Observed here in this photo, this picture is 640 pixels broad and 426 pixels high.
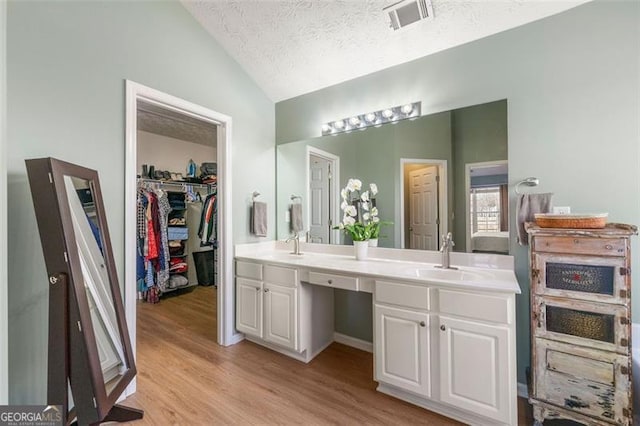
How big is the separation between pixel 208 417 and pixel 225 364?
62 centimetres

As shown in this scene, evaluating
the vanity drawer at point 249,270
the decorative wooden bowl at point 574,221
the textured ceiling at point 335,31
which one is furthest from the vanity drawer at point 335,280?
the textured ceiling at point 335,31

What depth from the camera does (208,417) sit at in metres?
1.74

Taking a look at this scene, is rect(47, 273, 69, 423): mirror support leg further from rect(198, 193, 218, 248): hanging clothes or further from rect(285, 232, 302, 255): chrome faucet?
rect(198, 193, 218, 248): hanging clothes

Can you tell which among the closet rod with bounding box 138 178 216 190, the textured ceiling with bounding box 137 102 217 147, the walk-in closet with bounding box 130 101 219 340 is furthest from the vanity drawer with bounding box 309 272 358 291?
the closet rod with bounding box 138 178 216 190

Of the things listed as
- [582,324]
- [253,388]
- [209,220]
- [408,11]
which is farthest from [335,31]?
[209,220]

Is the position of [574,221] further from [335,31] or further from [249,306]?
[249,306]

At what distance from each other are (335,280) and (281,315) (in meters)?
0.66

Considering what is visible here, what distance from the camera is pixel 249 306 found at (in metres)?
2.64

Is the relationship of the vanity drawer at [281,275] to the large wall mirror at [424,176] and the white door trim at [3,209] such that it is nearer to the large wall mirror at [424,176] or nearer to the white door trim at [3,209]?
the large wall mirror at [424,176]

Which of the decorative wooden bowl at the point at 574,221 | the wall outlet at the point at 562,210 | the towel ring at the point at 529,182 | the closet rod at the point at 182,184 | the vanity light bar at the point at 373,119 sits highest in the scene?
the vanity light bar at the point at 373,119

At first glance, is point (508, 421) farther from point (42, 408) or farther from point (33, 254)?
point (33, 254)

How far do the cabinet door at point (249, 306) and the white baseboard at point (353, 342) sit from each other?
30.4 inches

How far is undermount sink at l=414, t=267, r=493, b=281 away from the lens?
1808mm

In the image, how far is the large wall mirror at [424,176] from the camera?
6.75 ft
